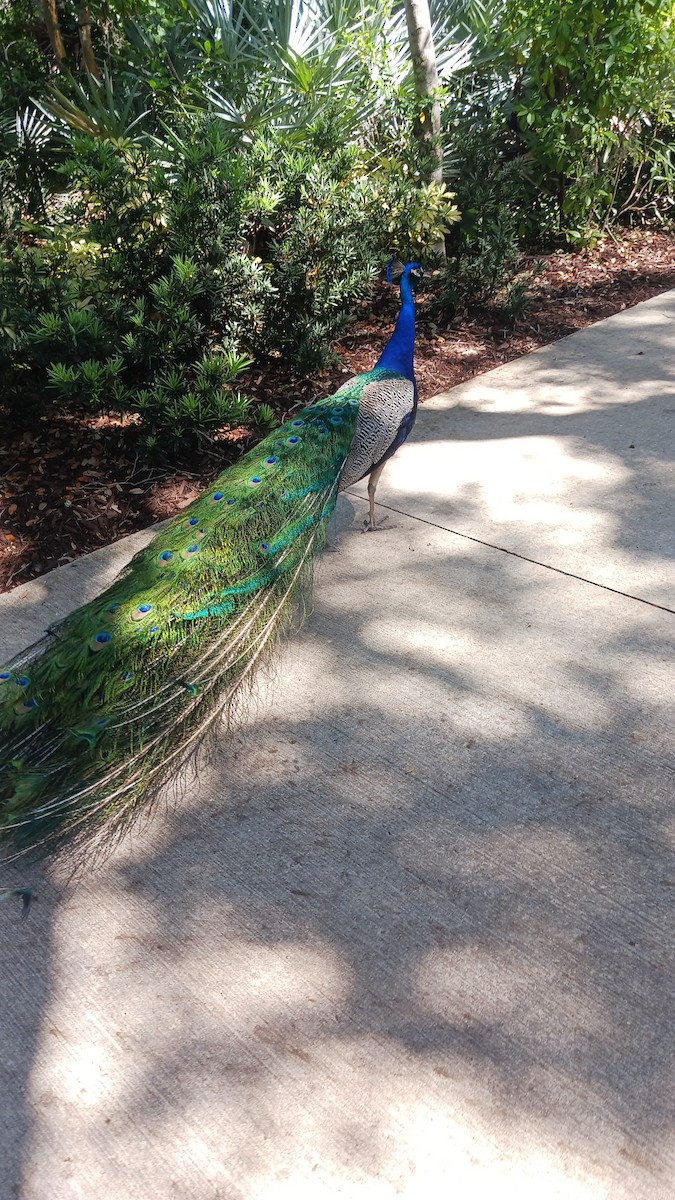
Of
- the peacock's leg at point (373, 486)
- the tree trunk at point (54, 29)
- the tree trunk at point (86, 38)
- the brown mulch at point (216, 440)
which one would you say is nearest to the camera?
the peacock's leg at point (373, 486)

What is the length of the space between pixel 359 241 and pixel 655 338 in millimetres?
1945

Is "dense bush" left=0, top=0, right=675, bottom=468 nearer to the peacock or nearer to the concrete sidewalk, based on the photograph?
the peacock

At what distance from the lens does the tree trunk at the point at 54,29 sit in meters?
6.77

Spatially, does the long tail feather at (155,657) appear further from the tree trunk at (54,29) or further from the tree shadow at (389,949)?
the tree trunk at (54,29)

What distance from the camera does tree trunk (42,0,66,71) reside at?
6.77 m

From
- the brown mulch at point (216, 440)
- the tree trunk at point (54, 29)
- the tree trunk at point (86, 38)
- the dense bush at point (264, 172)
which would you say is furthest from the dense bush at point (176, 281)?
the tree trunk at point (86, 38)

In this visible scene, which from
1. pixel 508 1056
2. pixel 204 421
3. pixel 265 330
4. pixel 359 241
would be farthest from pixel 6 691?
pixel 359 241

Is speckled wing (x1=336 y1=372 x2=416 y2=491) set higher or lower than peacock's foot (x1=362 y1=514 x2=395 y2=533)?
higher

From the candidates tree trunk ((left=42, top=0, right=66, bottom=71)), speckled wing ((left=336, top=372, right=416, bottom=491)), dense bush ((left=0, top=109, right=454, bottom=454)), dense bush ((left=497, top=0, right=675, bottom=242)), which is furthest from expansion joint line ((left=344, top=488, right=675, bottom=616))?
tree trunk ((left=42, top=0, right=66, bottom=71))

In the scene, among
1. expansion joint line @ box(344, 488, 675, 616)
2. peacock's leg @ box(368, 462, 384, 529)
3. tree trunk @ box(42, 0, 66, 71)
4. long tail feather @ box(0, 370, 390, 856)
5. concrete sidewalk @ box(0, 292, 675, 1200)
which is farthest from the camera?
tree trunk @ box(42, 0, 66, 71)

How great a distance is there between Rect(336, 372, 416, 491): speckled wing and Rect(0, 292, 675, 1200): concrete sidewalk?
1.52 feet

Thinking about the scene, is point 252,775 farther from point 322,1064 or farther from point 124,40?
point 124,40

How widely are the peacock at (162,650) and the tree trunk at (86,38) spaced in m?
4.50

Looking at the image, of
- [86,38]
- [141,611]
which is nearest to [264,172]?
[86,38]
